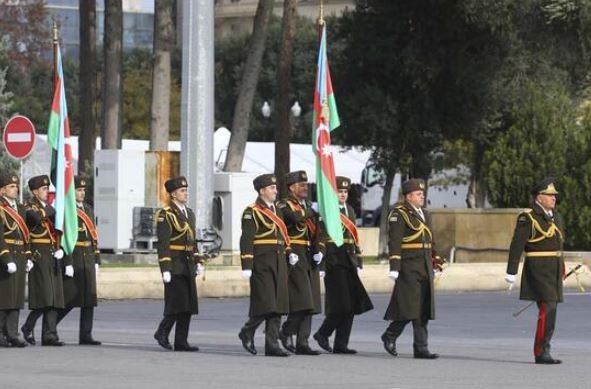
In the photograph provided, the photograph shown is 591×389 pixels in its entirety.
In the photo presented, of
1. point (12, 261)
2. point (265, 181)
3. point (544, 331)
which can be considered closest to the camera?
point (544, 331)

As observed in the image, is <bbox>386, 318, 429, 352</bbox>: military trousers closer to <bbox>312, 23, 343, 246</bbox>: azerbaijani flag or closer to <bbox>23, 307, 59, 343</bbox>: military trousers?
<bbox>312, 23, 343, 246</bbox>: azerbaijani flag

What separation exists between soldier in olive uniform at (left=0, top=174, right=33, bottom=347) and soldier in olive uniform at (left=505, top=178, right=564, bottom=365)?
509 centimetres

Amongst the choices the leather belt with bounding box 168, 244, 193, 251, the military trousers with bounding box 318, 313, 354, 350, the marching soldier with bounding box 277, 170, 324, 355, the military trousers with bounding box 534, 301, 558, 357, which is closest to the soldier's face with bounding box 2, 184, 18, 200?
the leather belt with bounding box 168, 244, 193, 251

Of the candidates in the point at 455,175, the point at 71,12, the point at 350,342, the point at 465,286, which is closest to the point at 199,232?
the point at 465,286

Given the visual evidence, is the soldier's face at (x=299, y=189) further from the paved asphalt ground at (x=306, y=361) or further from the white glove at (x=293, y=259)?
the paved asphalt ground at (x=306, y=361)

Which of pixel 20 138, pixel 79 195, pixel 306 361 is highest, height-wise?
pixel 20 138

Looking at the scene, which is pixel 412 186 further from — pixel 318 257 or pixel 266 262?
pixel 266 262

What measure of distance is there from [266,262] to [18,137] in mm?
12617

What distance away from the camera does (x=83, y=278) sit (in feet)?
63.8

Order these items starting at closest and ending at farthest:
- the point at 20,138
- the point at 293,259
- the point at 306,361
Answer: the point at 306,361, the point at 293,259, the point at 20,138

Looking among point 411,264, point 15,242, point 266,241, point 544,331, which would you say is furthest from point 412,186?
point 15,242

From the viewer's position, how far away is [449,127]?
41.2 meters

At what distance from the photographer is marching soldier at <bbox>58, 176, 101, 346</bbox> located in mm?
19344

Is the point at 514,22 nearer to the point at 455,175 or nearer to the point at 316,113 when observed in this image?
the point at 316,113
